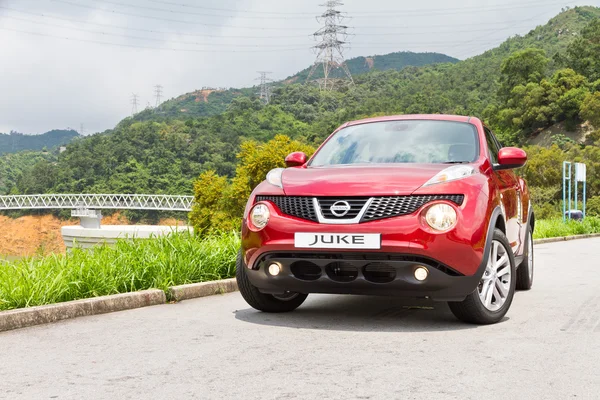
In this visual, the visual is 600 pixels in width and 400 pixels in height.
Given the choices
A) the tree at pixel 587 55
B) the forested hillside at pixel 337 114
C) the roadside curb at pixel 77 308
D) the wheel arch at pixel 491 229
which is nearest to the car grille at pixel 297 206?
the wheel arch at pixel 491 229

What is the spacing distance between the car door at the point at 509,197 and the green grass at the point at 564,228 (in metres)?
15.8

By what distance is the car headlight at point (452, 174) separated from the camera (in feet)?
18.3

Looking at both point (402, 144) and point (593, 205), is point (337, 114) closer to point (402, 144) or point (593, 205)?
point (593, 205)

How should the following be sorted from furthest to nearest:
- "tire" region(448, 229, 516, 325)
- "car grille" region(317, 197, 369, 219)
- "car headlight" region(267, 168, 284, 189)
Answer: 1. "car headlight" region(267, 168, 284, 189)
2. "tire" region(448, 229, 516, 325)
3. "car grille" region(317, 197, 369, 219)

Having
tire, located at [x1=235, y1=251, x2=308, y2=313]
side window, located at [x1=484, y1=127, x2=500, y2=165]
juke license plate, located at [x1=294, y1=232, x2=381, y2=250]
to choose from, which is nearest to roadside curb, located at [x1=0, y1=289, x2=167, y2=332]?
tire, located at [x1=235, y1=251, x2=308, y2=313]

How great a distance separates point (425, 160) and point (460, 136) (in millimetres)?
542

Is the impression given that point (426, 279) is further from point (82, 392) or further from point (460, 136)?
point (82, 392)

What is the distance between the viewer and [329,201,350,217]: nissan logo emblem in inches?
217

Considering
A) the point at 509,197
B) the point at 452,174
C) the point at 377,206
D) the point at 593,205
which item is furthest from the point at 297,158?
the point at 593,205

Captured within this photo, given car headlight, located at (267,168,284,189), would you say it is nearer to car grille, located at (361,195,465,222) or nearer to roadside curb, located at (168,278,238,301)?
car grille, located at (361,195,465,222)

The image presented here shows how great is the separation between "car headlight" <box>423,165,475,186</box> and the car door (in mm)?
626

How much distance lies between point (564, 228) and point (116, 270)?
21.6m

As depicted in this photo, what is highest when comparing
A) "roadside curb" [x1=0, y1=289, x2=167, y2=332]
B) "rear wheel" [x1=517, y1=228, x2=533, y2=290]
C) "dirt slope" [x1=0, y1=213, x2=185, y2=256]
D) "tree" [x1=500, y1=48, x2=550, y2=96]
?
"tree" [x1=500, y1=48, x2=550, y2=96]

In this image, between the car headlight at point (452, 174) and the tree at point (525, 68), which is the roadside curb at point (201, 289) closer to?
the car headlight at point (452, 174)
